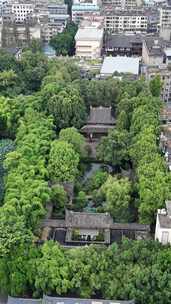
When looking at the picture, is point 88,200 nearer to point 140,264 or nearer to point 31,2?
point 140,264

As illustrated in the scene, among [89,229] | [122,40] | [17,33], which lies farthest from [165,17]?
[89,229]

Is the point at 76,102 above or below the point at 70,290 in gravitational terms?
above

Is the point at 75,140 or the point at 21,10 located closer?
the point at 75,140

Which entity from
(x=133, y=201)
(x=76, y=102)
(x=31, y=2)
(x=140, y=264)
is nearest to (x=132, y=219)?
(x=133, y=201)

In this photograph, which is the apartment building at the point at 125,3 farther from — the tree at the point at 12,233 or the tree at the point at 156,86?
the tree at the point at 12,233

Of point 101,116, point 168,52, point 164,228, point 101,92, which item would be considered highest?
point 168,52

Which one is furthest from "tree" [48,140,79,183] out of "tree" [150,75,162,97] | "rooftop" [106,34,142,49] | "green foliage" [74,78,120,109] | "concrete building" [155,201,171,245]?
"rooftop" [106,34,142,49]

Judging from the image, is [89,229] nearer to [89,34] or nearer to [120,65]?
[120,65]
